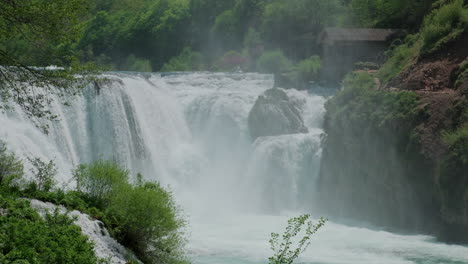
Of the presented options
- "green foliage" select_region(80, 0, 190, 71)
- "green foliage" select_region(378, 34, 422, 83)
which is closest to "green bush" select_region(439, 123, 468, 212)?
"green foliage" select_region(378, 34, 422, 83)

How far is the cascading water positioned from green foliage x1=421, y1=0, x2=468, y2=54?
21.2ft

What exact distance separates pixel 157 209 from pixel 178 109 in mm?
21500

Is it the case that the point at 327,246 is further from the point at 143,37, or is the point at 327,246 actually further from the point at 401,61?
the point at 143,37

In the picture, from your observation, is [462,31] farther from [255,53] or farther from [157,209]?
[255,53]

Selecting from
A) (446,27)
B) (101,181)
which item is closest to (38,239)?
(101,181)

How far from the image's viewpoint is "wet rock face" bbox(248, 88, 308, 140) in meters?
31.6

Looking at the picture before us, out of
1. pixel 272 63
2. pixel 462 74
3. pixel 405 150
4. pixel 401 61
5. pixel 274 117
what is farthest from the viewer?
pixel 272 63

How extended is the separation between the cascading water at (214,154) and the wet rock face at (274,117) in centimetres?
62

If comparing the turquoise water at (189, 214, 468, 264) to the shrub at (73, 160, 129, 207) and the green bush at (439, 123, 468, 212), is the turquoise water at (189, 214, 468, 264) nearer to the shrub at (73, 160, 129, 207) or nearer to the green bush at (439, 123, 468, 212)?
the green bush at (439, 123, 468, 212)

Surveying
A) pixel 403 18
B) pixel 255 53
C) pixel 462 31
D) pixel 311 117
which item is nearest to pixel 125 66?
pixel 255 53

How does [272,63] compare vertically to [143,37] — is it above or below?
below

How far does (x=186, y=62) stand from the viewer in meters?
60.2

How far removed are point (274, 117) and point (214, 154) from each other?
144 inches

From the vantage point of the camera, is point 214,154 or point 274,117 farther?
point 214,154
